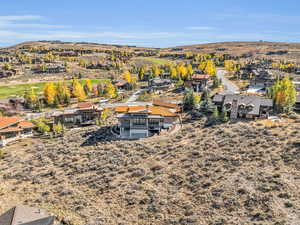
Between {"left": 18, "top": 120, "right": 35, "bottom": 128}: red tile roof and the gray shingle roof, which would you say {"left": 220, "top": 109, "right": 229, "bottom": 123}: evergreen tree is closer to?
the gray shingle roof

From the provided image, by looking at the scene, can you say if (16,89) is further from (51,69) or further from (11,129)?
(11,129)

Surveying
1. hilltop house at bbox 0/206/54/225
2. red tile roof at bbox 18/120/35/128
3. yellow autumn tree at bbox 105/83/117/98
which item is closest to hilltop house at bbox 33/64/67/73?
yellow autumn tree at bbox 105/83/117/98

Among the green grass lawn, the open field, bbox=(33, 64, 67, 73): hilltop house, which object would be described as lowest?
the open field

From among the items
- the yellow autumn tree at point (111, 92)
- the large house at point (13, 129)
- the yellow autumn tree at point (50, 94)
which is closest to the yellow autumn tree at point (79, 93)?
the yellow autumn tree at point (50, 94)

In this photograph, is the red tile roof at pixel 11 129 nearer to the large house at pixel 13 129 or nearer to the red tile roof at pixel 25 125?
the large house at pixel 13 129

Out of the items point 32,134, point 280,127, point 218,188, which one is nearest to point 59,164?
point 32,134

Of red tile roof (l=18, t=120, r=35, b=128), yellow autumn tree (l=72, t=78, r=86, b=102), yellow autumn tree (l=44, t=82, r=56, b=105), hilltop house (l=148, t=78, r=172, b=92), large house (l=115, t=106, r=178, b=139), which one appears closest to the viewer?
large house (l=115, t=106, r=178, b=139)

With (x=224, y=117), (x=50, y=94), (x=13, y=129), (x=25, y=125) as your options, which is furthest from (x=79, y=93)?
(x=224, y=117)
